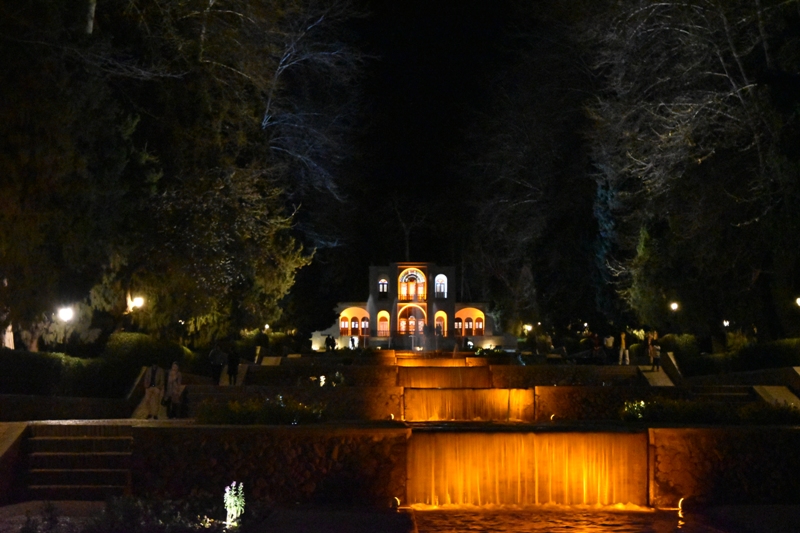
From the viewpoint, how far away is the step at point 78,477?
12.0m

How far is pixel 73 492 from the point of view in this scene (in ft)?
39.1

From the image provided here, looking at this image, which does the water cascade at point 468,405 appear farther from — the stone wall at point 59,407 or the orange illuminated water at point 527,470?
the orange illuminated water at point 527,470

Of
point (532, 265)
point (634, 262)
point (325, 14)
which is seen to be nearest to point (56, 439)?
point (325, 14)

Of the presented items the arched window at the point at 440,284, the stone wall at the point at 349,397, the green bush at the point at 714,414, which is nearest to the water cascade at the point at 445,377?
the stone wall at the point at 349,397

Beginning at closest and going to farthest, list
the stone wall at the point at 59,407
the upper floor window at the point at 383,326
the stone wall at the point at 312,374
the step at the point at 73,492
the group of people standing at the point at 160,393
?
the step at the point at 73,492 → the stone wall at the point at 59,407 → the group of people standing at the point at 160,393 → the stone wall at the point at 312,374 → the upper floor window at the point at 383,326

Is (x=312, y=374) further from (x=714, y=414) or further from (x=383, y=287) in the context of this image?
(x=383, y=287)

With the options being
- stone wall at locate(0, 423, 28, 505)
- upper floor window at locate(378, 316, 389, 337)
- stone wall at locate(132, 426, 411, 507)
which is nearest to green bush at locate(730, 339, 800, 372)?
stone wall at locate(132, 426, 411, 507)

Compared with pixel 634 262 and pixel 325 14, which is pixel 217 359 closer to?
pixel 325 14

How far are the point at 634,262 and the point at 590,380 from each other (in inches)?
397

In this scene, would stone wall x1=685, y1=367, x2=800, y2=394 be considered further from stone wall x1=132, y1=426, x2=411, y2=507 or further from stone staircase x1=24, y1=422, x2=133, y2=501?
stone staircase x1=24, y1=422, x2=133, y2=501

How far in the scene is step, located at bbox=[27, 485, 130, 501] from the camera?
11.9 metres

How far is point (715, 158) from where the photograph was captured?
2409 cm

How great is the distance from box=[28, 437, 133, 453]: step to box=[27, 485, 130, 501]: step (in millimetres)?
561

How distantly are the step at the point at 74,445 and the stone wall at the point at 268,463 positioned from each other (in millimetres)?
580
